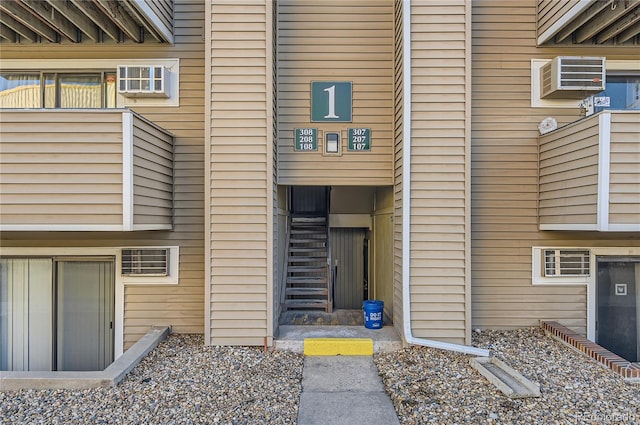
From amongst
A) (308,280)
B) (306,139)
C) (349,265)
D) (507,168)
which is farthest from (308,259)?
(507,168)

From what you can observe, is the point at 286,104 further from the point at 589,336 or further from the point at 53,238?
the point at 589,336

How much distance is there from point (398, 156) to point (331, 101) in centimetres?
123

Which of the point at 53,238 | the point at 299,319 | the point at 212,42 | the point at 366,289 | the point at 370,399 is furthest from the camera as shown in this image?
the point at 366,289

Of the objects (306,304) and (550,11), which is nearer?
(550,11)

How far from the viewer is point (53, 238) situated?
4.95 meters

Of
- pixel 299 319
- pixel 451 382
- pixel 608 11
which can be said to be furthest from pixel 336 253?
pixel 608 11

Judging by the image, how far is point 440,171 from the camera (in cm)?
444

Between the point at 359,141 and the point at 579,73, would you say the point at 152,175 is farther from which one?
the point at 579,73

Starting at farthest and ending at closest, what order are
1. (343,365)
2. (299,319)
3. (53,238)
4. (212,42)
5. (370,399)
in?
1. (299,319)
2. (53,238)
3. (212,42)
4. (343,365)
5. (370,399)

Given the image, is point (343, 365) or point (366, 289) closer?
point (343, 365)

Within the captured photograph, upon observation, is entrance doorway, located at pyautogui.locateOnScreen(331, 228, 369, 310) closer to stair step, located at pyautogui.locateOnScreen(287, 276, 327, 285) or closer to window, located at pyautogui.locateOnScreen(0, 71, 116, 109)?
stair step, located at pyautogui.locateOnScreen(287, 276, 327, 285)

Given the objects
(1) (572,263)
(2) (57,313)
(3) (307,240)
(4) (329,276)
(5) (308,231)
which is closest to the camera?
(2) (57,313)

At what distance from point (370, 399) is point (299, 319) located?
2.18 meters

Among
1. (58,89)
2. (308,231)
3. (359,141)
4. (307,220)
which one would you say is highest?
(58,89)
